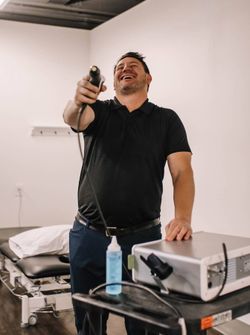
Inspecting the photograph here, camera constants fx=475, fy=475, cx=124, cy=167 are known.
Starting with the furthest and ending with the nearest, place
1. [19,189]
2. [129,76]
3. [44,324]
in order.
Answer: [19,189], [44,324], [129,76]

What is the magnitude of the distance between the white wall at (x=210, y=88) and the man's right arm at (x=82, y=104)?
1.42m

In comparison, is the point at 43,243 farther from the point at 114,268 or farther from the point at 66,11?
the point at 66,11

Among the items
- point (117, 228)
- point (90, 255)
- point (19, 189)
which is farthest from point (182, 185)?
point (19, 189)

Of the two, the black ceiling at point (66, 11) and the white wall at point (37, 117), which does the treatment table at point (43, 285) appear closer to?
the white wall at point (37, 117)

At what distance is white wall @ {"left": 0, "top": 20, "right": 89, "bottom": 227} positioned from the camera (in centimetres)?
479

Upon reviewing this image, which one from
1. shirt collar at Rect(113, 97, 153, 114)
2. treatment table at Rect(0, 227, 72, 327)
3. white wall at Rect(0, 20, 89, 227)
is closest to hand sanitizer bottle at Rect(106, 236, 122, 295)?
shirt collar at Rect(113, 97, 153, 114)

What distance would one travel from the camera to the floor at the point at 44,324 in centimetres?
309

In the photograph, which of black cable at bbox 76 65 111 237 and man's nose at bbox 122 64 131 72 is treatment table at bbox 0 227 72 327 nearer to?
black cable at bbox 76 65 111 237

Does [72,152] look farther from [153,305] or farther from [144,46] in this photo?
[153,305]

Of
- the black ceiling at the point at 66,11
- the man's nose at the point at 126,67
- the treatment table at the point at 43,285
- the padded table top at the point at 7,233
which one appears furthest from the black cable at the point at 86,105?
the black ceiling at the point at 66,11

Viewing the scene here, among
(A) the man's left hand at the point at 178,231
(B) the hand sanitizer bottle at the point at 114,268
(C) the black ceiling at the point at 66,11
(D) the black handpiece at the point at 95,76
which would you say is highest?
(C) the black ceiling at the point at 66,11

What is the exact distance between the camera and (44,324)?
323cm

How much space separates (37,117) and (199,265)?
3.87 meters

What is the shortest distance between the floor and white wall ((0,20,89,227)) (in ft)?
4.94
